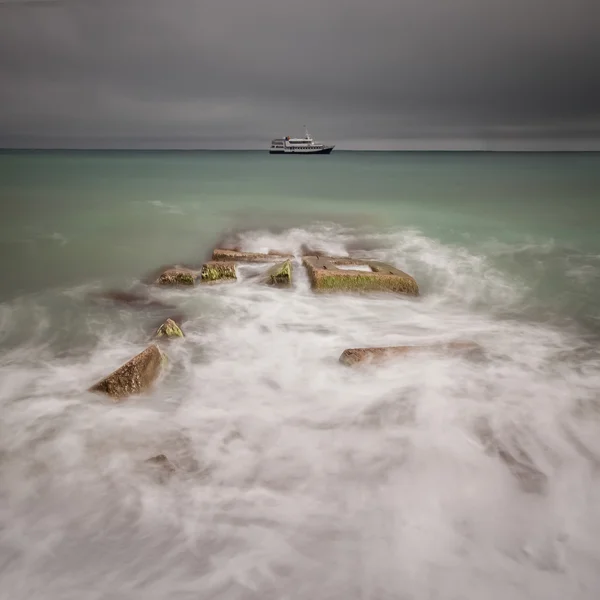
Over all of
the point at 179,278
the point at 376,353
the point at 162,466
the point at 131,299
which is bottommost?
the point at 131,299

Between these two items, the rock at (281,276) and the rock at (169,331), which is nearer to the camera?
the rock at (169,331)

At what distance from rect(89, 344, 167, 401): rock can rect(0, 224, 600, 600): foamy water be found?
0.13 metres

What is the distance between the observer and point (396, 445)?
3721 mm

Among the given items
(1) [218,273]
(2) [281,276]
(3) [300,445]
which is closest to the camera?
(3) [300,445]

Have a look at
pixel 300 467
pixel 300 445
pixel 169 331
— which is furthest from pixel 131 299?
pixel 300 467

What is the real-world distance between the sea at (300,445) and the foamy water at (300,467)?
2cm

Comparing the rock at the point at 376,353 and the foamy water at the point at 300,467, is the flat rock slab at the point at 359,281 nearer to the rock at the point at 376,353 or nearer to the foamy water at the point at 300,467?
the foamy water at the point at 300,467

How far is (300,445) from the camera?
3688 millimetres

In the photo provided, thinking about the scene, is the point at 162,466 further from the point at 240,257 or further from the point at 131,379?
the point at 240,257

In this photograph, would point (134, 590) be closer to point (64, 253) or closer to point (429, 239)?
point (64, 253)

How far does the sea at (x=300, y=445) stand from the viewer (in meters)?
2.60

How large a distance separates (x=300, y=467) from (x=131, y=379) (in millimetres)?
1924

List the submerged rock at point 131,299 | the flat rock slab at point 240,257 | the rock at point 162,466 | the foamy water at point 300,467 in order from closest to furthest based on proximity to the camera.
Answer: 1. the foamy water at point 300,467
2. the rock at point 162,466
3. the submerged rock at point 131,299
4. the flat rock slab at point 240,257

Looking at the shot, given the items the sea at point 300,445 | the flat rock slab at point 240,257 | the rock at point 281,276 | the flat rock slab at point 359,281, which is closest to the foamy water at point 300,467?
the sea at point 300,445
